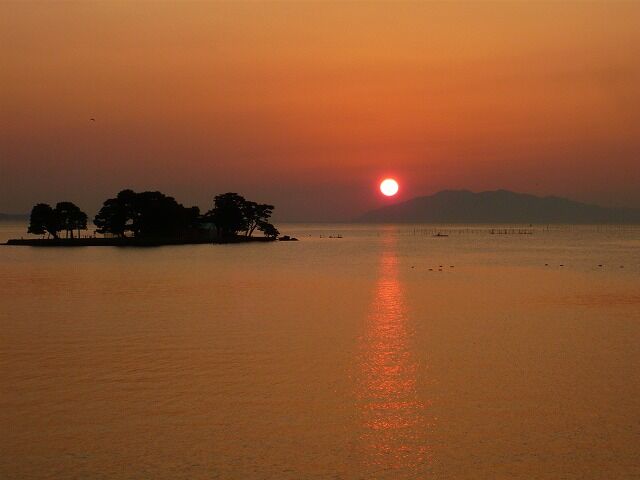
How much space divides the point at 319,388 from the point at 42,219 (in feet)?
372

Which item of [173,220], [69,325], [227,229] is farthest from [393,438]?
[227,229]

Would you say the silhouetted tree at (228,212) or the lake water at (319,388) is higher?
the silhouetted tree at (228,212)

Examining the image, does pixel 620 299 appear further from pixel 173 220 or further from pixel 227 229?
pixel 227 229

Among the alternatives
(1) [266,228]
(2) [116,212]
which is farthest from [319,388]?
(1) [266,228]

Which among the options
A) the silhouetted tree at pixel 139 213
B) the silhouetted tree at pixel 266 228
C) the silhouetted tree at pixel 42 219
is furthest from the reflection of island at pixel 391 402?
the silhouetted tree at pixel 266 228

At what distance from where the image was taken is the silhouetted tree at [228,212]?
472 feet

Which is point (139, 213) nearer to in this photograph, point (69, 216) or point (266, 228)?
point (69, 216)

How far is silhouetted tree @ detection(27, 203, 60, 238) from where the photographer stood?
12238cm

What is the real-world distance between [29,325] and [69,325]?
1995 millimetres

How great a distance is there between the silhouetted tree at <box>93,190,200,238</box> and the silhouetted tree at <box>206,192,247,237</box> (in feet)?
41.7

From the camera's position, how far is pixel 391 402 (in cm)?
1917

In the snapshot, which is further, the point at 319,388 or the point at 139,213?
the point at 139,213

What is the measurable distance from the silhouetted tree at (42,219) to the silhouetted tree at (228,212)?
3327 cm

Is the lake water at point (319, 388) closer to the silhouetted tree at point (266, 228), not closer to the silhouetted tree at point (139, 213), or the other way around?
the silhouetted tree at point (139, 213)
